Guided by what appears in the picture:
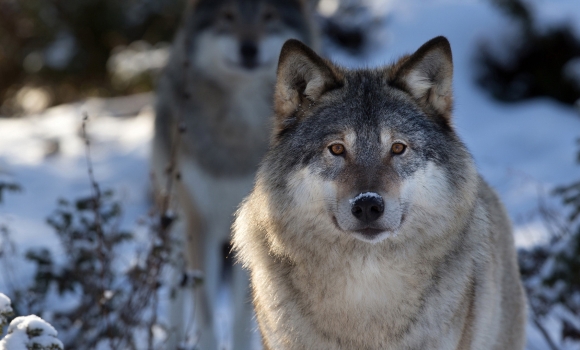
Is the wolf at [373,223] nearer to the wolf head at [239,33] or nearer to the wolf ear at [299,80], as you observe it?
the wolf ear at [299,80]

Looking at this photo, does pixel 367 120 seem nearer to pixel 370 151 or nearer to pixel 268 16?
pixel 370 151

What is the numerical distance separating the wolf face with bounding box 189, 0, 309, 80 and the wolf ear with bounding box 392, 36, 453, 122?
2.59 metres

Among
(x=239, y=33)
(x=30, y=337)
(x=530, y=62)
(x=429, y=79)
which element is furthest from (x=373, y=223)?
(x=530, y=62)

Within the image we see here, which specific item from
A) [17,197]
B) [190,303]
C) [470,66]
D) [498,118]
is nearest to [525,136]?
[498,118]

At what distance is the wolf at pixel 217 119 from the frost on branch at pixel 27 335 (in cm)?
306

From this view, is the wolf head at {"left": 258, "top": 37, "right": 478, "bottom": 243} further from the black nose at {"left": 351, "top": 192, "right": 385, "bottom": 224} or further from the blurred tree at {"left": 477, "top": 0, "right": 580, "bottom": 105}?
the blurred tree at {"left": 477, "top": 0, "right": 580, "bottom": 105}

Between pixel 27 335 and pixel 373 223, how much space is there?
1.49 meters

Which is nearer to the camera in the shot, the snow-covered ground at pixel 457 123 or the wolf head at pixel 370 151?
the wolf head at pixel 370 151

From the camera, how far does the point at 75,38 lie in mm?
13148

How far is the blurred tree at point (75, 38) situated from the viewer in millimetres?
12852

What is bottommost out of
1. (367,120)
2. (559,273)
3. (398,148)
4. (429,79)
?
(559,273)

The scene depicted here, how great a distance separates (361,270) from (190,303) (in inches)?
152

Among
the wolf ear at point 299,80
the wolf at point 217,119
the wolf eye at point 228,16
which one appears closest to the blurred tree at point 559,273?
the wolf ear at point 299,80

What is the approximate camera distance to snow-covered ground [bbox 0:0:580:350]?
7.92 metres
